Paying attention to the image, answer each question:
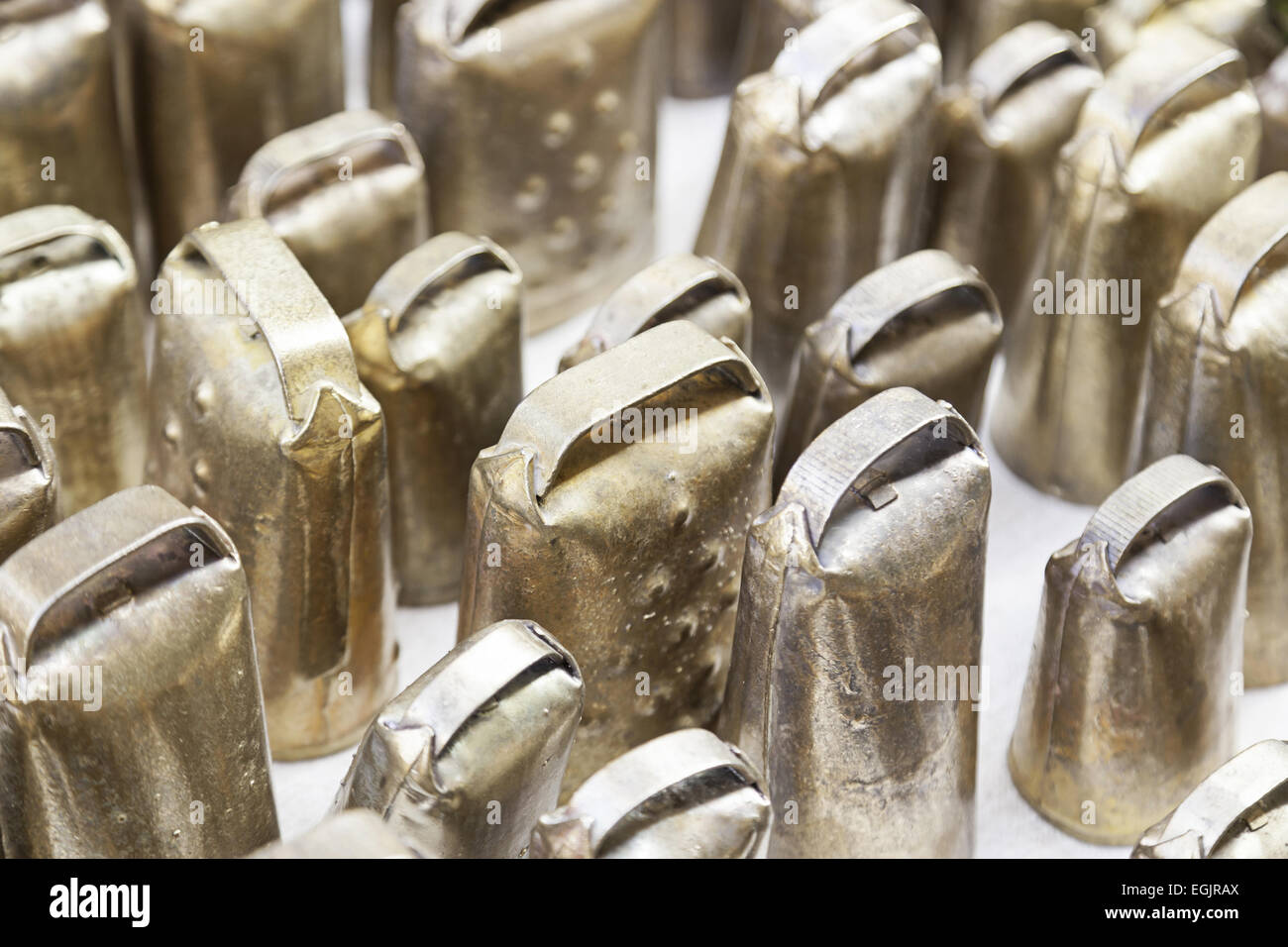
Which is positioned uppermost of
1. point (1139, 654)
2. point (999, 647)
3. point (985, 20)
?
point (985, 20)

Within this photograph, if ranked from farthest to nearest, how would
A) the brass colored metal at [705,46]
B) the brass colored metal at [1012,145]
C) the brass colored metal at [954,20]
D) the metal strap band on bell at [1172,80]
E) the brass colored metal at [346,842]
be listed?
the brass colored metal at [705,46] < the brass colored metal at [954,20] < the brass colored metal at [1012,145] < the metal strap band on bell at [1172,80] < the brass colored metal at [346,842]

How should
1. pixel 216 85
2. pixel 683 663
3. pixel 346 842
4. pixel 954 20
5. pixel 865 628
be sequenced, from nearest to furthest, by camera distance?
pixel 346 842
pixel 865 628
pixel 683 663
pixel 216 85
pixel 954 20

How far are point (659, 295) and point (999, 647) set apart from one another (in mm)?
378

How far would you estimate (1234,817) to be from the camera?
2.65ft

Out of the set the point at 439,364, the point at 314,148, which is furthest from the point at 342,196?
the point at 439,364

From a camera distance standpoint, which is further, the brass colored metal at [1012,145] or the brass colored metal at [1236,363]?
the brass colored metal at [1012,145]

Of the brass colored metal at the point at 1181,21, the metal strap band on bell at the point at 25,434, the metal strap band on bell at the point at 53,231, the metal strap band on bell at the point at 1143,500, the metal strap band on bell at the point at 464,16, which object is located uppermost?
the metal strap band on bell at the point at 464,16

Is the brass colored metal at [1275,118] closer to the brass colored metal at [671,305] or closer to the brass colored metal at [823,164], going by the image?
the brass colored metal at [823,164]

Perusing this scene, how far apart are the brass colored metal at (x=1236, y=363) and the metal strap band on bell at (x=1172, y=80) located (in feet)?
0.33

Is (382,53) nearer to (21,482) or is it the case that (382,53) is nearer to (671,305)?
(671,305)

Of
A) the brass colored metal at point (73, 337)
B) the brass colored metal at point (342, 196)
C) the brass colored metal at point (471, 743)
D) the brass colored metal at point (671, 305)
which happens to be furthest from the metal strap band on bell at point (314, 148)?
the brass colored metal at point (471, 743)

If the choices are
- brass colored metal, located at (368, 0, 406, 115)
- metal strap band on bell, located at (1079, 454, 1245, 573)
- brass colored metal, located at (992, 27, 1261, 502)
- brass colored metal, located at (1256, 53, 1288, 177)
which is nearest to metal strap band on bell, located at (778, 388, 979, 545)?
metal strap band on bell, located at (1079, 454, 1245, 573)

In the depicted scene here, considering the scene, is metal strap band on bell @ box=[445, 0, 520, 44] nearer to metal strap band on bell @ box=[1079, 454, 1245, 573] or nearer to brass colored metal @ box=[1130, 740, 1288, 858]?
metal strap band on bell @ box=[1079, 454, 1245, 573]

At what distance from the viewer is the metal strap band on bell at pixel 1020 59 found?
127cm
